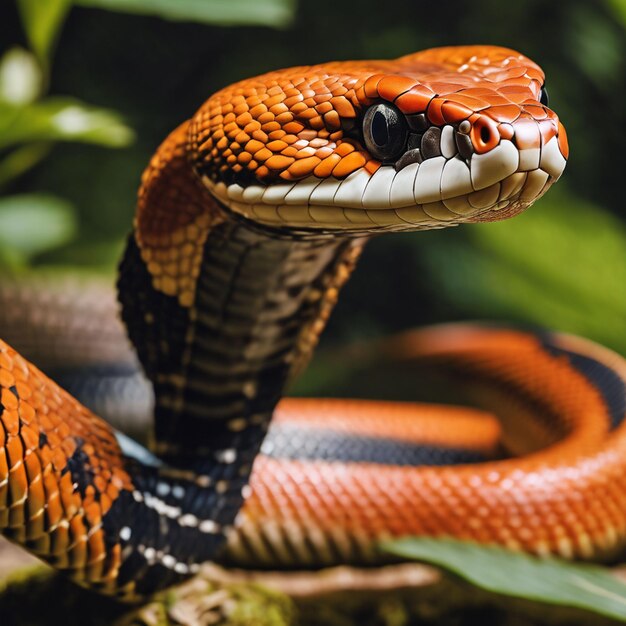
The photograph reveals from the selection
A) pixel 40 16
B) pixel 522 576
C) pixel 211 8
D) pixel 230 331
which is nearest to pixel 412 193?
pixel 230 331

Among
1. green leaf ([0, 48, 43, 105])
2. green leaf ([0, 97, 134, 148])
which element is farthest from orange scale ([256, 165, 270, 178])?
green leaf ([0, 48, 43, 105])

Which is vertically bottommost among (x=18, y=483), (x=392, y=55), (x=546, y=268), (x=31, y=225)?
(x=546, y=268)

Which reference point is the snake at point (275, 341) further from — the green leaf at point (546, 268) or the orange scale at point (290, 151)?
the green leaf at point (546, 268)

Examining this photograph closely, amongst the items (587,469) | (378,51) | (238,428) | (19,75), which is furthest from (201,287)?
(378,51)

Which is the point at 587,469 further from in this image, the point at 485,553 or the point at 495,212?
the point at 495,212

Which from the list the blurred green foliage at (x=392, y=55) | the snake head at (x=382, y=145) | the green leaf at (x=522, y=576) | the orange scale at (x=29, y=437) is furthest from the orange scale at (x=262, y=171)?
the blurred green foliage at (x=392, y=55)

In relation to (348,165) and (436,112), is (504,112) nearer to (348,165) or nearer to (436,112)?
(436,112)

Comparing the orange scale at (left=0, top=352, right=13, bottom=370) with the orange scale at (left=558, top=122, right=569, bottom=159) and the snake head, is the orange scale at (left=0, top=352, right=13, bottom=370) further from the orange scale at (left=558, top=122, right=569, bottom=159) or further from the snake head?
the orange scale at (left=558, top=122, right=569, bottom=159)
